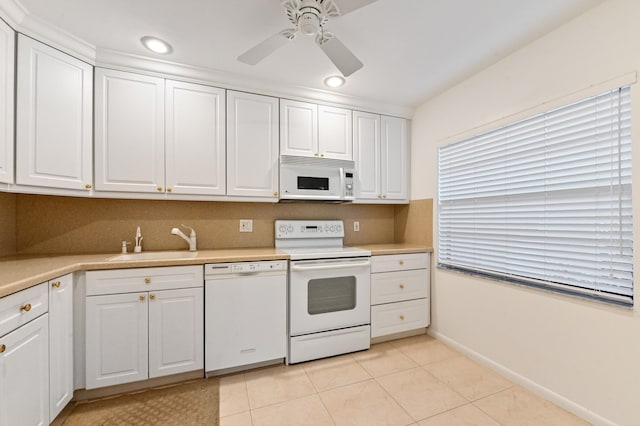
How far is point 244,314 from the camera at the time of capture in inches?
79.5

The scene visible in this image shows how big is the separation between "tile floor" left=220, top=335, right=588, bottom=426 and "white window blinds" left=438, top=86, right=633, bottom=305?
778mm

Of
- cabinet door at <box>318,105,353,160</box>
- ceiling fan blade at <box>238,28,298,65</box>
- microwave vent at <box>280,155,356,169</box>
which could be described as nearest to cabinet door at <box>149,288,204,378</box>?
microwave vent at <box>280,155,356,169</box>

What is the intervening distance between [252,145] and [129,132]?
3.07ft

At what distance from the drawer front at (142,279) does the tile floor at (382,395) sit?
82cm

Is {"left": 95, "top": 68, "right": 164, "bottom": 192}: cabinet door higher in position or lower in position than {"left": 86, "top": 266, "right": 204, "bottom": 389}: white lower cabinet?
higher

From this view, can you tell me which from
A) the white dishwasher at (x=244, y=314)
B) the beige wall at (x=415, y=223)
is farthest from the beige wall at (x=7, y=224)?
the beige wall at (x=415, y=223)

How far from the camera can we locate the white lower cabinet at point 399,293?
8.13ft

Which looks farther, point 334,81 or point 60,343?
point 334,81

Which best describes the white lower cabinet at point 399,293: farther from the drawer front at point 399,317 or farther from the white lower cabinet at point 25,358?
the white lower cabinet at point 25,358

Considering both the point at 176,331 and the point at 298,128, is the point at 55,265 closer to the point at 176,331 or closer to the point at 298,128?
the point at 176,331

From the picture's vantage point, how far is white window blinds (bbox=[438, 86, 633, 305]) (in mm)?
1451

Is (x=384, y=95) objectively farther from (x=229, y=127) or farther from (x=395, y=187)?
(x=229, y=127)

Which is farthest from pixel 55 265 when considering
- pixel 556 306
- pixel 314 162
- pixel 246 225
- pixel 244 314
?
pixel 556 306

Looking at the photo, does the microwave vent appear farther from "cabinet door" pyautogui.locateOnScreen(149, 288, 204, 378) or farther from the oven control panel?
"cabinet door" pyautogui.locateOnScreen(149, 288, 204, 378)
